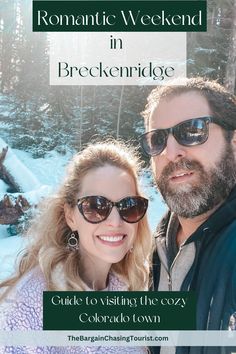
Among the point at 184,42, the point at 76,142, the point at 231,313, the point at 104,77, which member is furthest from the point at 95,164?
the point at 231,313

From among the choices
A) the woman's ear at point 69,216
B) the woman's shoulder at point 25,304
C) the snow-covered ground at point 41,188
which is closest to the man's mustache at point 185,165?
the snow-covered ground at point 41,188

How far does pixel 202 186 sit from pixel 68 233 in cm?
52

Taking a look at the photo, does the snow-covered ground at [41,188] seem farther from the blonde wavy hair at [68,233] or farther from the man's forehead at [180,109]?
the man's forehead at [180,109]

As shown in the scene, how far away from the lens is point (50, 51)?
5.61 ft

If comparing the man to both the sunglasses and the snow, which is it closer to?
the sunglasses

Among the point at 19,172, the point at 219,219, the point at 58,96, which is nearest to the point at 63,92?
the point at 58,96

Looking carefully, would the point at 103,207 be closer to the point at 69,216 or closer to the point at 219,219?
the point at 69,216

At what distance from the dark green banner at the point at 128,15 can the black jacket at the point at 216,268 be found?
2.15 ft

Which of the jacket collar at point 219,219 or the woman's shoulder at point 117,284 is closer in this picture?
the jacket collar at point 219,219

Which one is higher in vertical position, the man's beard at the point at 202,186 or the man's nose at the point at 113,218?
the man's beard at the point at 202,186

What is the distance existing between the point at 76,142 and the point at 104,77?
265 mm

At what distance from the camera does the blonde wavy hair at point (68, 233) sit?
1.66 meters

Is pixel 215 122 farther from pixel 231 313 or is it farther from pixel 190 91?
pixel 231 313

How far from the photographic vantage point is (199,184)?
1.64 meters
